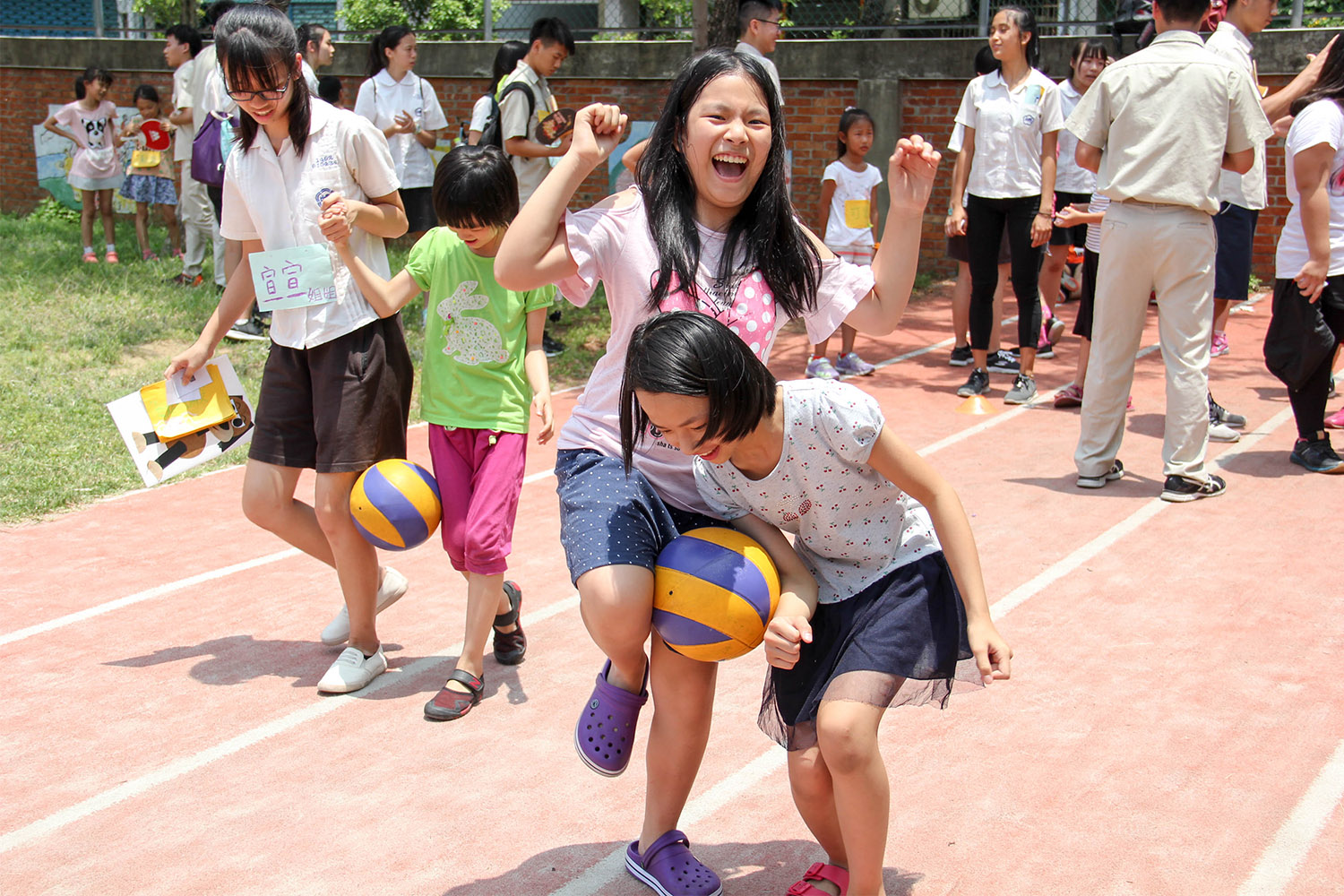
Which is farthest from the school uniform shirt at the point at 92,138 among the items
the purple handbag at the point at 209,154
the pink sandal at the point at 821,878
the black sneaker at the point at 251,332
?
the pink sandal at the point at 821,878

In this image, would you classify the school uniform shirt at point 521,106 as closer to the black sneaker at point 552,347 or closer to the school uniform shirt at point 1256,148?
the black sneaker at point 552,347

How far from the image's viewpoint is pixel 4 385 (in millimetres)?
9000

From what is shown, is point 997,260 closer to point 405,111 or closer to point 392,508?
point 405,111

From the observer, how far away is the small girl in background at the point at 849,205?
9.91 meters

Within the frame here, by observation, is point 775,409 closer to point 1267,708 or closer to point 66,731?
point 1267,708

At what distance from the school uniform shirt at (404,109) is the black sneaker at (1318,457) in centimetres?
781

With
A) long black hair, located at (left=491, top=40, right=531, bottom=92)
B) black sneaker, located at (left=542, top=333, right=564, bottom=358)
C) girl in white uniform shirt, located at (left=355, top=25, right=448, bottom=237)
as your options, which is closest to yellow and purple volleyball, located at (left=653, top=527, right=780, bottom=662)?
black sneaker, located at (left=542, top=333, right=564, bottom=358)

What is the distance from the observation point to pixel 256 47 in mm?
4211

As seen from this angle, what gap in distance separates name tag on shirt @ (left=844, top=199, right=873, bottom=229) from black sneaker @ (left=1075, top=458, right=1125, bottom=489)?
11.8 feet

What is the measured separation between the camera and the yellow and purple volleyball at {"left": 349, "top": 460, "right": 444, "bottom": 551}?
4.33 m

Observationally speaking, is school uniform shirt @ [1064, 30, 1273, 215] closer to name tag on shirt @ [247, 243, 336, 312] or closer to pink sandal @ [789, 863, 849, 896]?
name tag on shirt @ [247, 243, 336, 312]

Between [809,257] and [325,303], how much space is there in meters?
2.07

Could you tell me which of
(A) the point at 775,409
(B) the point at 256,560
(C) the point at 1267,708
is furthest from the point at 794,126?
(A) the point at 775,409

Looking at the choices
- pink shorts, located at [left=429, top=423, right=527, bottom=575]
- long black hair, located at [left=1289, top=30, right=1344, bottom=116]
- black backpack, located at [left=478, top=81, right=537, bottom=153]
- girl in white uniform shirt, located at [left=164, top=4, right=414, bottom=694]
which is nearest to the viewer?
pink shorts, located at [left=429, top=423, right=527, bottom=575]
